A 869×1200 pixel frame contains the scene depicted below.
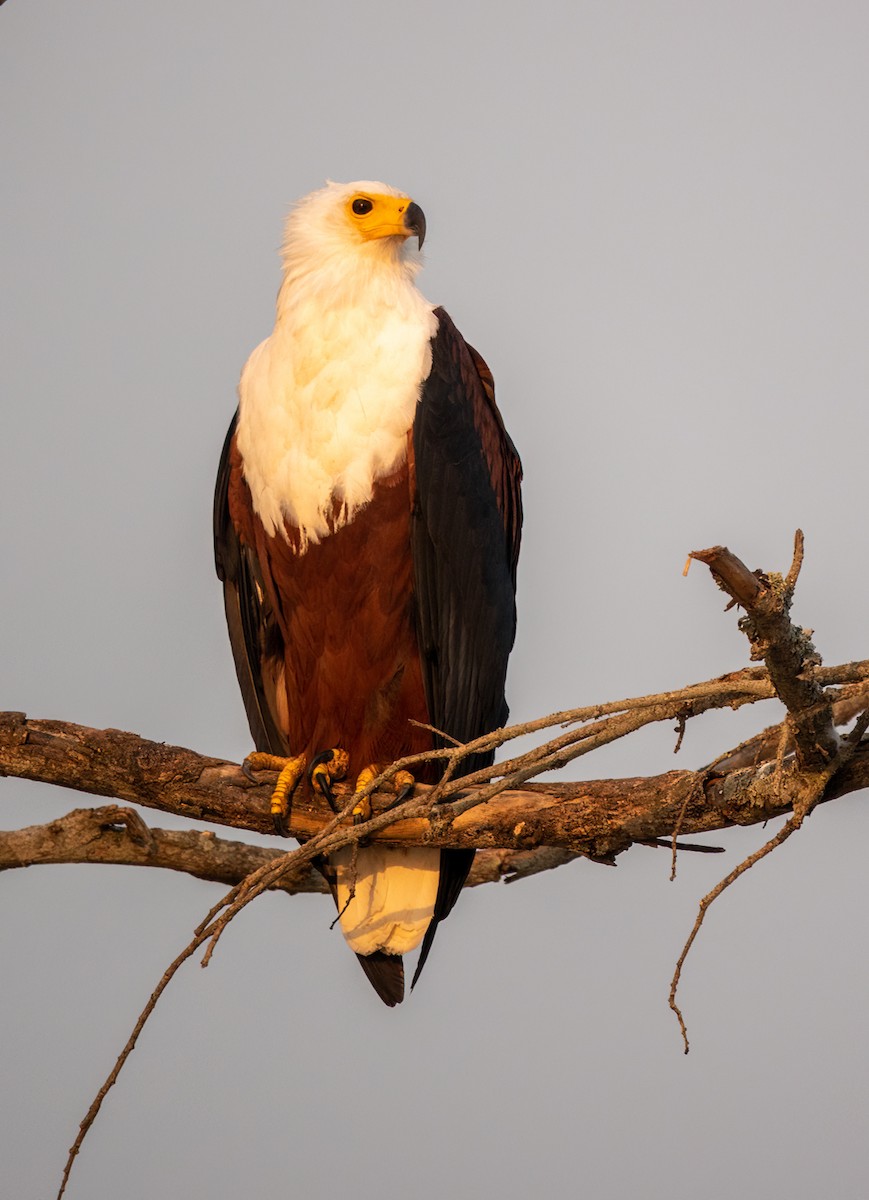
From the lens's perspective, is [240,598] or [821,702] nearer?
[821,702]

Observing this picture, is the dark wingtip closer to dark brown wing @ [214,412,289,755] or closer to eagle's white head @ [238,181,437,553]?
dark brown wing @ [214,412,289,755]

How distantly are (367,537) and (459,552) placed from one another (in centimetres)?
26

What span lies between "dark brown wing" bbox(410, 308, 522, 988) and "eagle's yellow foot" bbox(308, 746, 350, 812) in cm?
27

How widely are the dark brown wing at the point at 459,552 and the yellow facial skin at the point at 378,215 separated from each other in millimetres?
279

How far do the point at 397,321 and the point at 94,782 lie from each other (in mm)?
1416

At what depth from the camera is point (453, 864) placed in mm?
3785

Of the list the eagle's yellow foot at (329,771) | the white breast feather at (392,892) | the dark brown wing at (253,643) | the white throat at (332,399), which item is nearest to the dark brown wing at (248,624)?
the dark brown wing at (253,643)

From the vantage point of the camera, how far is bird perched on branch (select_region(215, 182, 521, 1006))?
3484 millimetres

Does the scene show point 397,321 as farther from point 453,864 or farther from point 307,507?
point 453,864

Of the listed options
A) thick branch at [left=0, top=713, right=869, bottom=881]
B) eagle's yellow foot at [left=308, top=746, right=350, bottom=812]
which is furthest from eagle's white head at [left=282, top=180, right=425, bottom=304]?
thick branch at [left=0, top=713, right=869, bottom=881]

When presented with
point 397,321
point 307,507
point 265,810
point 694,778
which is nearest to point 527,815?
point 694,778

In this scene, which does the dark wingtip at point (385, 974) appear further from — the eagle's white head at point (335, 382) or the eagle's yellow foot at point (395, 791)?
the eagle's white head at point (335, 382)

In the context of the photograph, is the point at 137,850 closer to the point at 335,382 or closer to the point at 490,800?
the point at 490,800

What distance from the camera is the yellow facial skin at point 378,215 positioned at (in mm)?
3777
